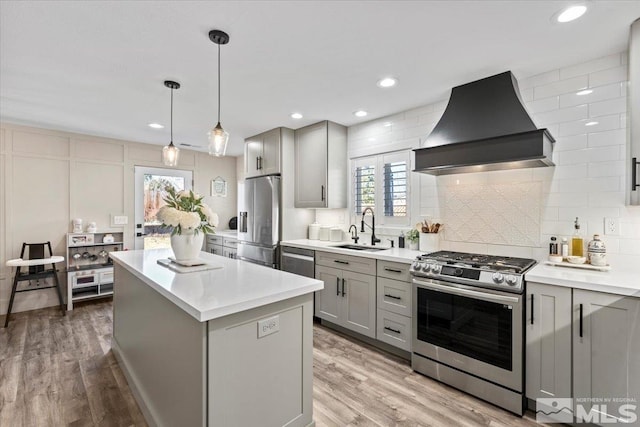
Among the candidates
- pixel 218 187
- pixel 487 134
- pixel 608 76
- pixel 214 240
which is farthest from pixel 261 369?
pixel 218 187

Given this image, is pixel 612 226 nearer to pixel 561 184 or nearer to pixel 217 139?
pixel 561 184

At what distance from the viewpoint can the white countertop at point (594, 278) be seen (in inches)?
67.8

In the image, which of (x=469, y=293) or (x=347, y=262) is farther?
Result: (x=347, y=262)

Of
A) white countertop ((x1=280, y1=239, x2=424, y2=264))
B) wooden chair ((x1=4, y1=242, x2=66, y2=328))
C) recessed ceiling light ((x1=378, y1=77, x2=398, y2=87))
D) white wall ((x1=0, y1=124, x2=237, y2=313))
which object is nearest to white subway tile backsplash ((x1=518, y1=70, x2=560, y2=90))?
recessed ceiling light ((x1=378, y1=77, x2=398, y2=87))

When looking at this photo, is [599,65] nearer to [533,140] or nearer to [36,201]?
[533,140]

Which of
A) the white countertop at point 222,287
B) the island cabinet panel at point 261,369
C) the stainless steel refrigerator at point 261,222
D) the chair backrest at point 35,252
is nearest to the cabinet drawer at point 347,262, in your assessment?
the stainless steel refrigerator at point 261,222

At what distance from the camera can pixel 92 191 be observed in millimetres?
4578

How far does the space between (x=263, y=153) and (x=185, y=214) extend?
2.58m

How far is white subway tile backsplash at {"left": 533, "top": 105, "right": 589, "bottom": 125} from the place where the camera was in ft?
7.59

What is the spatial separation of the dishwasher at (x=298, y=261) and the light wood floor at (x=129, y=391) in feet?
2.50

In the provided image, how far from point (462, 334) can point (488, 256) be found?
77 cm

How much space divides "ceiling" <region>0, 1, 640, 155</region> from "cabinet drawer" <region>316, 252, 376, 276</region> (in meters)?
1.64

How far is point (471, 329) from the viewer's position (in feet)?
7.43

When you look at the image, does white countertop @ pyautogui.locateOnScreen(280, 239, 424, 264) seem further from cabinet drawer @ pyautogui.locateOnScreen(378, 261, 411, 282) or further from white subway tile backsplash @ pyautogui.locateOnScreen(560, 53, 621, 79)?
white subway tile backsplash @ pyautogui.locateOnScreen(560, 53, 621, 79)
